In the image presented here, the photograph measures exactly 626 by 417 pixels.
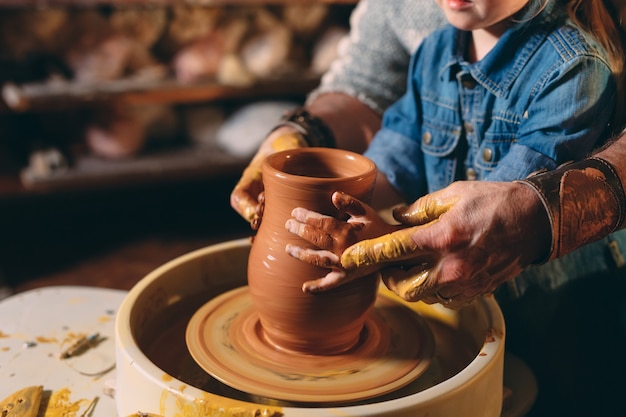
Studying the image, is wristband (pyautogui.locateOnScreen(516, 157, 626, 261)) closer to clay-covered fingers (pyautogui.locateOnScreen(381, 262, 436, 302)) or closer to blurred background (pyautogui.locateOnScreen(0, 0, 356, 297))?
clay-covered fingers (pyautogui.locateOnScreen(381, 262, 436, 302))

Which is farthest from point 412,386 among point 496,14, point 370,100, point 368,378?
point 370,100

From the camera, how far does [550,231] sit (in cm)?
85

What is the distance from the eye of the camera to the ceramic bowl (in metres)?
0.74

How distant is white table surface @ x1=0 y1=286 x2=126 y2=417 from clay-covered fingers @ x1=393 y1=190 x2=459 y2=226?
500 mm

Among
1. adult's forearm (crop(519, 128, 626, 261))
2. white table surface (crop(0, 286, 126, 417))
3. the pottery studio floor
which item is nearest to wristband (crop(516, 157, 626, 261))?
adult's forearm (crop(519, 128, 626, 261))

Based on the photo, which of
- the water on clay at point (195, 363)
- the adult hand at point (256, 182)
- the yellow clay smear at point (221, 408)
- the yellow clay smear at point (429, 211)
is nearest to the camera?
the yellow clay smear at point (221, 408)

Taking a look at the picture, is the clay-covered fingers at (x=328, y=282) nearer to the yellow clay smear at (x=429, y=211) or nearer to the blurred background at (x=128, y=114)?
the yellow clay smear at (x=429, y=211)

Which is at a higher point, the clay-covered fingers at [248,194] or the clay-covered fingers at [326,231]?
the clay-covered fingers at [326,231]

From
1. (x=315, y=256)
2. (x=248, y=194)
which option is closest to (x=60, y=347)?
(x=248, y=194)

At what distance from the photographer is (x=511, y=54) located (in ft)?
3.46

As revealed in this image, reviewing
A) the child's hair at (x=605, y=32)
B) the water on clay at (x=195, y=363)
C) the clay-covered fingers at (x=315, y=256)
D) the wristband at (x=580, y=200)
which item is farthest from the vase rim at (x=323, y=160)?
the child's hair at (x=605, y=32)

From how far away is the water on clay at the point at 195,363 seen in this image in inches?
36.8

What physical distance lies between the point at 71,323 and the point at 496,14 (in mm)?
887

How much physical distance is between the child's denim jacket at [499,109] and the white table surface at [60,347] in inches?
23.3
